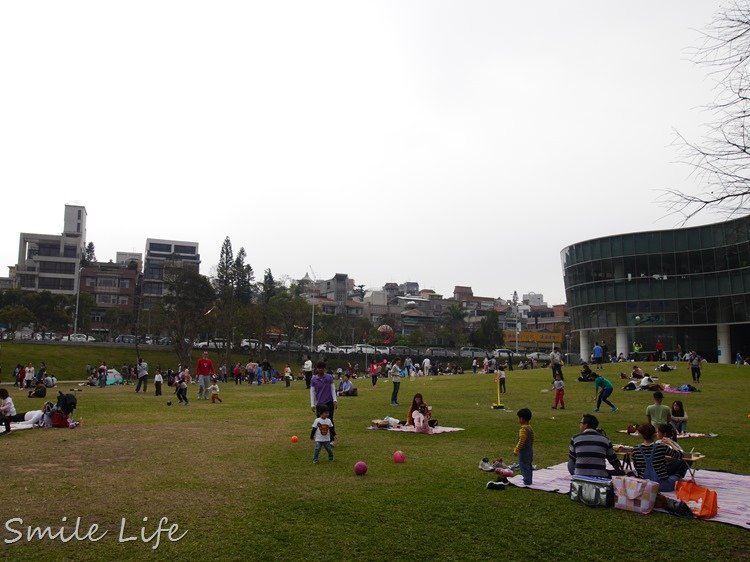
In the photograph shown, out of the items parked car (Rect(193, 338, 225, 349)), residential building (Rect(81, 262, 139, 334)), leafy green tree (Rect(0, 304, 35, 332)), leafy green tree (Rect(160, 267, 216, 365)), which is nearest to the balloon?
leafy green tree (Rect(160, 267, 216, 365))

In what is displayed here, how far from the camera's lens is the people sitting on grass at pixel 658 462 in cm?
1151

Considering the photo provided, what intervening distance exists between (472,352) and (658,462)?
366ft

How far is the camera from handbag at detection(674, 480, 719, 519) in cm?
999

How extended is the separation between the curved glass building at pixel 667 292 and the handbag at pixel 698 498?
67.6 m

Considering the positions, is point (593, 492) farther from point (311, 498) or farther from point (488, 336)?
point (488, 336)

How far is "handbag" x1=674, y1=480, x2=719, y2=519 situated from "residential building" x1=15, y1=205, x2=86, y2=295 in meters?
120

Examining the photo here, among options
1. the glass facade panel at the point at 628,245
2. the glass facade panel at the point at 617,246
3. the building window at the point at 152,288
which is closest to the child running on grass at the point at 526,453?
the glass facade panel at the point at 628,245

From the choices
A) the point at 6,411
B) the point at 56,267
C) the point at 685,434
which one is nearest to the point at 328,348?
the point at 56,267

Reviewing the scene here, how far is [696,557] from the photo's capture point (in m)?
8.24

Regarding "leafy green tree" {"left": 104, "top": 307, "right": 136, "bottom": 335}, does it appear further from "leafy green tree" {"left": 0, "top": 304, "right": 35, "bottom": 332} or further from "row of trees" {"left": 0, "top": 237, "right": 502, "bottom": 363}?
"leafy green tree" {"left": 0, "top": 304, "right": 35, "bottom": 332}

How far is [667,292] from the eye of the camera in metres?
78.9

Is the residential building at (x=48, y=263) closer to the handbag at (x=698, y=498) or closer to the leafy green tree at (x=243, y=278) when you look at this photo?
the leafy green tree at (x=243, y=278)

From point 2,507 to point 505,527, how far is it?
7.93 metres

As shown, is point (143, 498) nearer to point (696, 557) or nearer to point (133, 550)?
point (133, 550)
